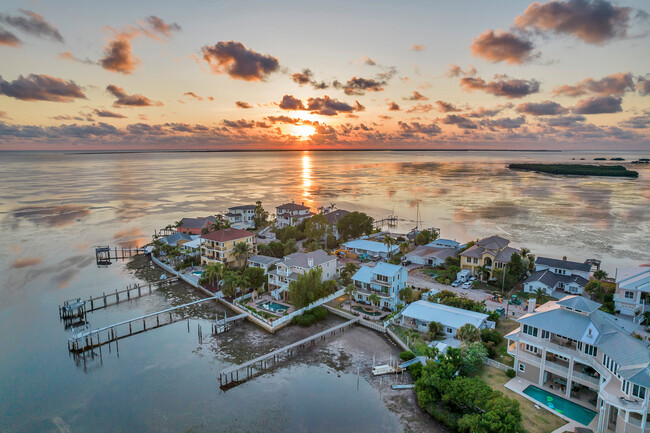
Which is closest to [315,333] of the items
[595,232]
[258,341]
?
[258,341]

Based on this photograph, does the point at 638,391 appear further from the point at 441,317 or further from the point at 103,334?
the point at 103,334

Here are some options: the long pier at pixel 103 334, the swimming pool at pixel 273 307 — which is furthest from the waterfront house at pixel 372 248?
the long pier at pixel 103 334

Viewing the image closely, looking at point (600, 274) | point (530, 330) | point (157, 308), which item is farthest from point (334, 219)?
point (530, 330)

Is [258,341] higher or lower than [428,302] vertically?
lower

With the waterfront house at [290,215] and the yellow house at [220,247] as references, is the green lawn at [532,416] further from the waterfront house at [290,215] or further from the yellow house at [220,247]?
the waterfront house at [290,215]

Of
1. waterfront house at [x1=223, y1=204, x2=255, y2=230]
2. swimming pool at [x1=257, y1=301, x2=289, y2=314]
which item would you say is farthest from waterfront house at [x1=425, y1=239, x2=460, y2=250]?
waterfront house at [x1=223, y1=204, x2=255, y2=230]

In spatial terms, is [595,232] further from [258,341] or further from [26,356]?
[26,356]
